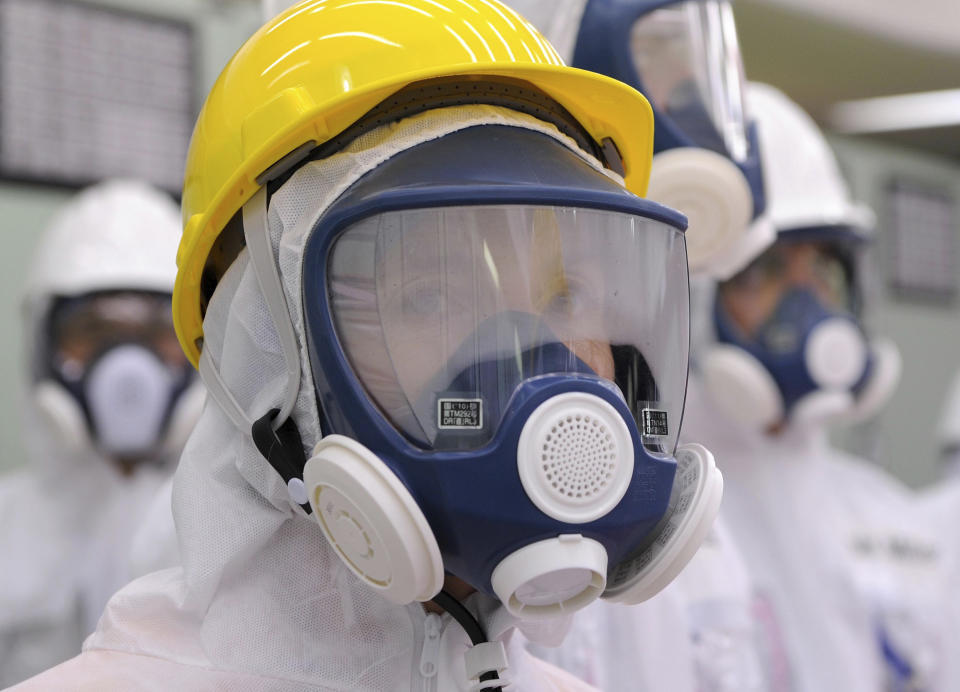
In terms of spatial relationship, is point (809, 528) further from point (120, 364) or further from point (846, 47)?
point (846, 47)

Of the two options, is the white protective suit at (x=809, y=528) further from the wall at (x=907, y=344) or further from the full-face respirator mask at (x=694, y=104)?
the wall at (x=907, y=344)

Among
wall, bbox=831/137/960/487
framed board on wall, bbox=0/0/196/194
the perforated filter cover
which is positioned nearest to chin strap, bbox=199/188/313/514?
the perforated filter cover

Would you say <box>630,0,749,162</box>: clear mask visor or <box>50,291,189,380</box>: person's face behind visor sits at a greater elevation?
<box>630,0,749,162</box>: clear mask visor

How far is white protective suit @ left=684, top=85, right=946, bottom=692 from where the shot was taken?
2713 millimetres

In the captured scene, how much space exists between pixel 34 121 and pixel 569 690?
2.88 metres

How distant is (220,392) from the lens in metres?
1.25

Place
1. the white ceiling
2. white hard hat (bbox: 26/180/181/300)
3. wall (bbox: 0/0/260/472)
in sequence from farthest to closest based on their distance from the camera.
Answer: the white ceiling, wall (bbox: 0/0/260/472), white hard hat (bbox: 26/180/181/300)

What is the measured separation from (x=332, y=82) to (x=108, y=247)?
2139 millimetres

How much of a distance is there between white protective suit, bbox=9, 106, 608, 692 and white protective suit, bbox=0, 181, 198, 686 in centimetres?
187

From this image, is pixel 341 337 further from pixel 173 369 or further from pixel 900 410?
pixel 900 410

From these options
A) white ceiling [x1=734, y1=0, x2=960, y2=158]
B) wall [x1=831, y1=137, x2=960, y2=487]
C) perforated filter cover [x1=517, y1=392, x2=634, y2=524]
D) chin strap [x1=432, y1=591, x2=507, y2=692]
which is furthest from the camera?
wall [x1=831, y1=137, x2=960, y2=487]

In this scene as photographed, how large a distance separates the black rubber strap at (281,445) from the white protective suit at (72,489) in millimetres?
1942

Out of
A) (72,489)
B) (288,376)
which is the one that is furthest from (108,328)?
(288,376)

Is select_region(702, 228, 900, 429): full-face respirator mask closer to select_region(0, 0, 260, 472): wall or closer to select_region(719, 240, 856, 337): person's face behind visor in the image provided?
select_region(719, 240, 856, 337): person's face behind visor
